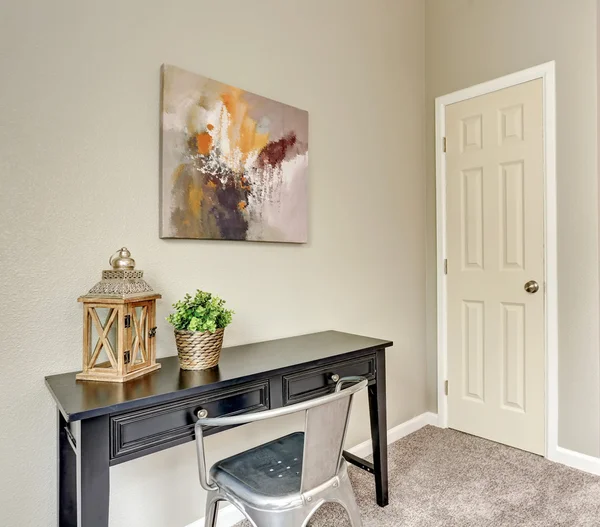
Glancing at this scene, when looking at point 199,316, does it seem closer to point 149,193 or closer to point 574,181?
point 149,193

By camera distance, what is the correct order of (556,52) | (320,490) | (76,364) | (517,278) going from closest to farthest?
1. (320,490)
2. (76,364)
3. (556,52)
4. (517,278)

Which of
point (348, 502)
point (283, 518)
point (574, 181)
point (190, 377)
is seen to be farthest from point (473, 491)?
point (574, 181)

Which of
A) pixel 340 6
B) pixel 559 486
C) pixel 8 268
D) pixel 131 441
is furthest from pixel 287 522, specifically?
pixel 340 6

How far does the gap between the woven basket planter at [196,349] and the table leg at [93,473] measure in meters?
0.35

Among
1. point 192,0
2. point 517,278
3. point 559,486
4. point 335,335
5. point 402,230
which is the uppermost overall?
point 192,0

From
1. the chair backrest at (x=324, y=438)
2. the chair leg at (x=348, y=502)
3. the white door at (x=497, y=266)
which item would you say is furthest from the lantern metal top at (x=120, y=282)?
the white door at (x=497, y=266)

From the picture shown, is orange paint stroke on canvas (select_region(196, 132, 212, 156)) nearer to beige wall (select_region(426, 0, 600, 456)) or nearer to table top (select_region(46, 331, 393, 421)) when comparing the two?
table top (select_region(46, 331, 393, 421))

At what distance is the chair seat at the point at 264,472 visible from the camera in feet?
4.11

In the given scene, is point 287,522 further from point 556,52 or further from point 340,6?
point 556,52

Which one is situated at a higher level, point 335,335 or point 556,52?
point 556,52

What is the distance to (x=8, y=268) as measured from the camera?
4.19ft

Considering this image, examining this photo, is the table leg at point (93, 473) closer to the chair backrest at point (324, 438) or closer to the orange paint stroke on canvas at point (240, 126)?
the chair backrest at point (324, 438)

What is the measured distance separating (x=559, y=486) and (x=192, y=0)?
8.95 feet

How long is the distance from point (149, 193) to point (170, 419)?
32.5 inches
